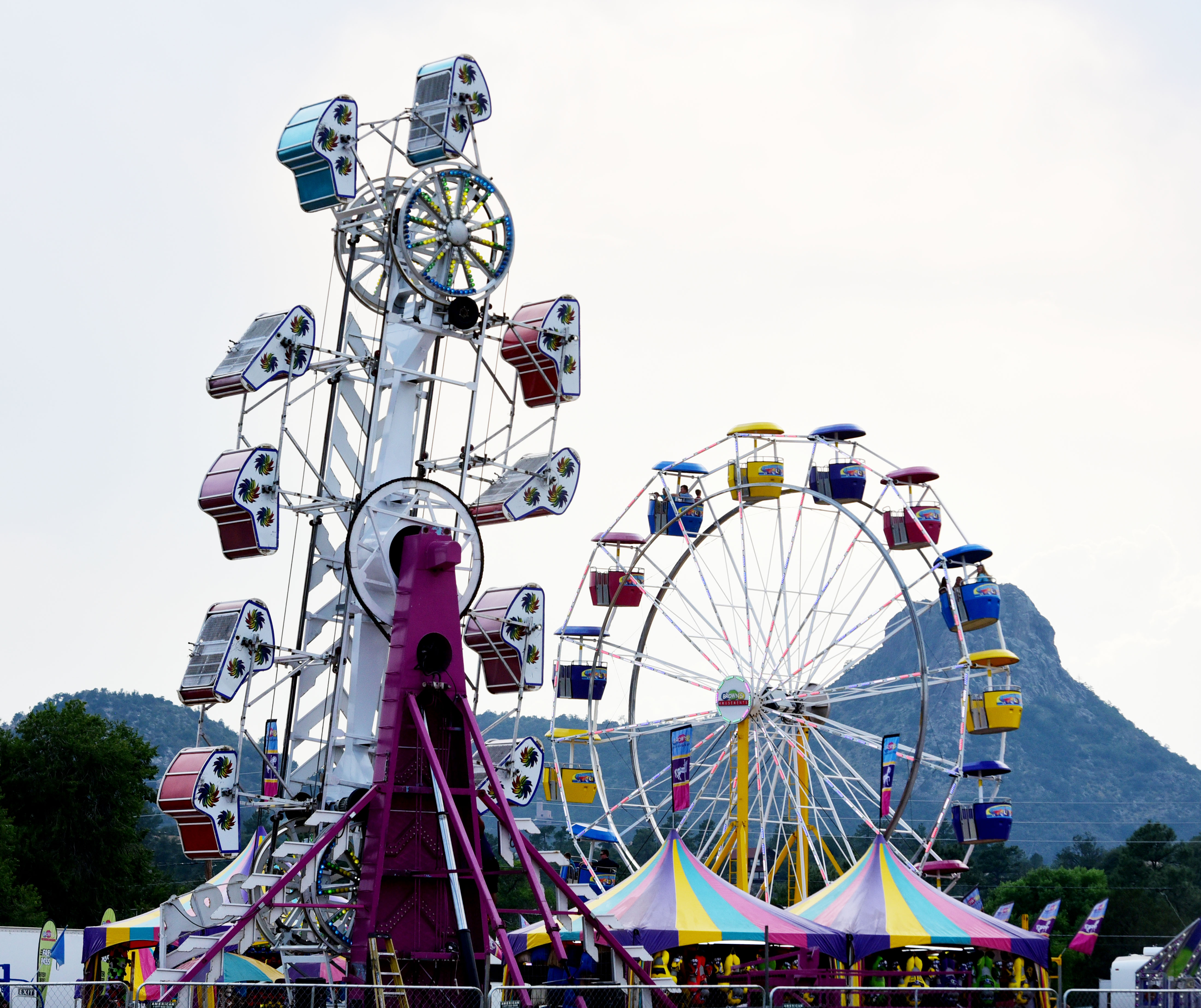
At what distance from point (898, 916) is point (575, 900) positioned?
23.4ft

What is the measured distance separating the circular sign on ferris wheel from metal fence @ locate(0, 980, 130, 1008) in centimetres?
1326

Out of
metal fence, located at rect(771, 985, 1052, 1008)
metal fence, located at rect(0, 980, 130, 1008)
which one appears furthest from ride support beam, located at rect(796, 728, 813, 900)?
metal fence, located at rect(0, 980, 130, 1008)

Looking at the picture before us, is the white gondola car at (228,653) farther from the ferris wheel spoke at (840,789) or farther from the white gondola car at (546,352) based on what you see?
the ferris wheel spoke at (840,789)

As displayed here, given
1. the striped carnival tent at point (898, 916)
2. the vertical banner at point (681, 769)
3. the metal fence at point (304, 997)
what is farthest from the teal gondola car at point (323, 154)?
the striped carnival tent at point (898, 916)

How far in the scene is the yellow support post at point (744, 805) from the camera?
30438 mm

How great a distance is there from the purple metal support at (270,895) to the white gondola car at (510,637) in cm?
393

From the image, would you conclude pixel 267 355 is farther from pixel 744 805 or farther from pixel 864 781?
pixel 864 781

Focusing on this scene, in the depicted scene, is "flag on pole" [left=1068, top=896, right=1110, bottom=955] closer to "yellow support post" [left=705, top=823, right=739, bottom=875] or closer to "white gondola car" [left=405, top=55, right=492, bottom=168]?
"yellow support post" [left=705, top=823, right=739, bottom=875]

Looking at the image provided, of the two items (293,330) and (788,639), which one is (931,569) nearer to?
(788,639)

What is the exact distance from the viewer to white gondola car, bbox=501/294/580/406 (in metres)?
23.9

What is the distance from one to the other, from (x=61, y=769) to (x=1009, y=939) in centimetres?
3510

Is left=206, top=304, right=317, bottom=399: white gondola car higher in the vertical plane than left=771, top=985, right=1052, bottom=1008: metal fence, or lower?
higher

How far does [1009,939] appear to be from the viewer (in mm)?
23516

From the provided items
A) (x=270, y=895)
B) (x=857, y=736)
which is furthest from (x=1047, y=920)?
(x=270, y=895)
